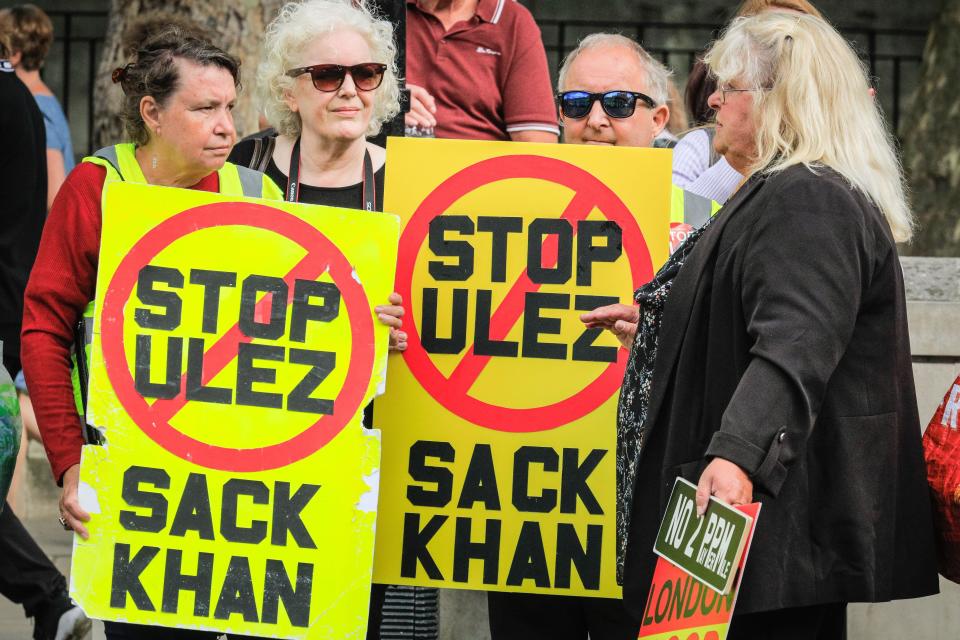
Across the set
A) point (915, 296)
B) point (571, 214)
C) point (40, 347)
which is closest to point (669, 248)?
point (571, 214)

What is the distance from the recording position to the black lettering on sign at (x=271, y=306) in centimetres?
372

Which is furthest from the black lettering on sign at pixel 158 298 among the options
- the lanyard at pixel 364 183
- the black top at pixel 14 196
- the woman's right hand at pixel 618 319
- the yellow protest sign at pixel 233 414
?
the black top at pixel 14 196

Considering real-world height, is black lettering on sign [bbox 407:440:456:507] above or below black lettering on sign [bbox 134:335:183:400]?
below

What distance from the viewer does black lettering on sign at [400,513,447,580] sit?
399cm

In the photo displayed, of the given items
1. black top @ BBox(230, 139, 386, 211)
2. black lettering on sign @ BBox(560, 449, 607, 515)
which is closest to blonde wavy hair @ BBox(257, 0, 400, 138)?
black top @ BBox(230, 139, 386, 211)

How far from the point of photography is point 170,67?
12.5 ft

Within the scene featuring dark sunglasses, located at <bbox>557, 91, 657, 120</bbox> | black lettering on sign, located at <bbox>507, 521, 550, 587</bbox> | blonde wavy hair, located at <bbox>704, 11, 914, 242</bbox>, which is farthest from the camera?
dark sunglasses, located at <bbox>557, 91, 657, 120</bbox>

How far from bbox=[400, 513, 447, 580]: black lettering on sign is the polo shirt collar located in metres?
1.78

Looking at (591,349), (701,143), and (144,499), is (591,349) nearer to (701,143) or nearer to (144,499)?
(144,499)

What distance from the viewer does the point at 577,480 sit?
4.00 metres

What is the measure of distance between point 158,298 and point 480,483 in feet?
3.03

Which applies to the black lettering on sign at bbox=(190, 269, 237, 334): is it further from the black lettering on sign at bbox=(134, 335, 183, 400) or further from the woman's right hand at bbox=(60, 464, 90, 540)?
the woman's right hand at bbox=(60, 464, 90, 540)

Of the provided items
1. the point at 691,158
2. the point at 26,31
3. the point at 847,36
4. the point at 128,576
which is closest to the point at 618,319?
the point at 128,576

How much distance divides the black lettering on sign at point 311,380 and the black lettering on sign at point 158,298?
0.95 ft
